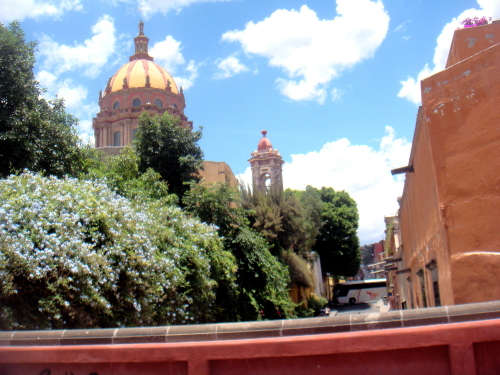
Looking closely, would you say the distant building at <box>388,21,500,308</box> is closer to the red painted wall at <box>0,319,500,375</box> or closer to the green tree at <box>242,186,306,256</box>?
the red painted wall at <box>0,319,500,375</box>

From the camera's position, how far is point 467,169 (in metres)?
5.84

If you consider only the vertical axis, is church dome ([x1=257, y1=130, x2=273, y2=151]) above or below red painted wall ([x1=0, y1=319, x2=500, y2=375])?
above

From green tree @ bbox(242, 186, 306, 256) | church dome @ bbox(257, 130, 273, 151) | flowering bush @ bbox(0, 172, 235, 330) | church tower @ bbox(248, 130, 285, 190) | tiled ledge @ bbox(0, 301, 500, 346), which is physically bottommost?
tiled ledge @ bbox(0, 301, 500, 346)

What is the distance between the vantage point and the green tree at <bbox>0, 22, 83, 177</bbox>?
11.5 m

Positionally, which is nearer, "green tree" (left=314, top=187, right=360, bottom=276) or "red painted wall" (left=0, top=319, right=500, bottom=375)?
"red painted wall" (left=0, top=319, right=500, bottom=375)

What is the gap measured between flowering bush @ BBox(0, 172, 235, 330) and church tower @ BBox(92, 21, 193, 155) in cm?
2673

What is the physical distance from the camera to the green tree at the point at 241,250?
50.4 ft

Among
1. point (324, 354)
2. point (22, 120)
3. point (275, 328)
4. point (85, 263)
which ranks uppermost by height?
point (22, 120)

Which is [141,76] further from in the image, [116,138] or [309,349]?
[309,349]

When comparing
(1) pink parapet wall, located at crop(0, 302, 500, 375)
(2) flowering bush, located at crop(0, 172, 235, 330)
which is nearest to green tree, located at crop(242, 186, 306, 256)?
(2) flowering bush, located at crop(0, 172, 235, 330)

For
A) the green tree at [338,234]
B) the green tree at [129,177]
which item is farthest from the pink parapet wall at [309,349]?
the green tree at [338,234]

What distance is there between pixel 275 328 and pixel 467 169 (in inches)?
141

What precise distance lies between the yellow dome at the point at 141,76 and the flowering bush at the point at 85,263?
95.5 ft

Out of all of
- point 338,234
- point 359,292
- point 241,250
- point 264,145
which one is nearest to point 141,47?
point 264,145
